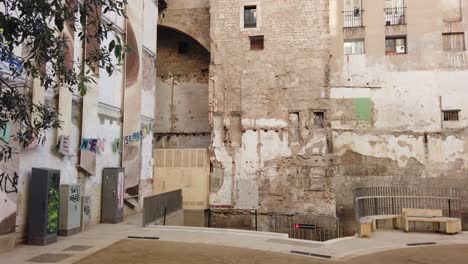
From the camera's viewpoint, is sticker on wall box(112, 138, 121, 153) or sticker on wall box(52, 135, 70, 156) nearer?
sticker on wall box(52, 135, 70, 156)

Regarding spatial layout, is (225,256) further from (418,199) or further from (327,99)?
(418,199)

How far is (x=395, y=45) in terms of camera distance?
73.5ft

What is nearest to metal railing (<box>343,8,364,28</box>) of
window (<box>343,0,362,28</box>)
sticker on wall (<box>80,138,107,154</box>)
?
window (<box>343,0,362,28</box>)

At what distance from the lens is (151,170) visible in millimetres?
19469

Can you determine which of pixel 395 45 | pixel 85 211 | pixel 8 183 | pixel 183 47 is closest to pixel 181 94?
pixel 183 47

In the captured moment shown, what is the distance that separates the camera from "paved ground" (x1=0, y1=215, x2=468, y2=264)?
26.8ft

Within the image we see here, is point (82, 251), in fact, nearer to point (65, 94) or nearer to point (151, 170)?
point (65, 94)

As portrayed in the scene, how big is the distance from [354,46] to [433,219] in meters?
13.7

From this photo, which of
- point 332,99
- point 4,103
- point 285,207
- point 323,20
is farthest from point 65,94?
point 332,99

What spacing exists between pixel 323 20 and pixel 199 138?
30.0ft

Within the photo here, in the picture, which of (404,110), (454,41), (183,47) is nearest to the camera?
(404,110)

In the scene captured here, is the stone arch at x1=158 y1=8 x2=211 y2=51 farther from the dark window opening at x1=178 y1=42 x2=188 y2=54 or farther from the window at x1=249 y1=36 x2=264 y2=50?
the window at x1=249 y1=36 x2=264 y2=50

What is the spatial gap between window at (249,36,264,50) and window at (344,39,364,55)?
5.18 m

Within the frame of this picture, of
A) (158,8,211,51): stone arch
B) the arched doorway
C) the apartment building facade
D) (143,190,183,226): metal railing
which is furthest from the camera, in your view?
the arched doorway
